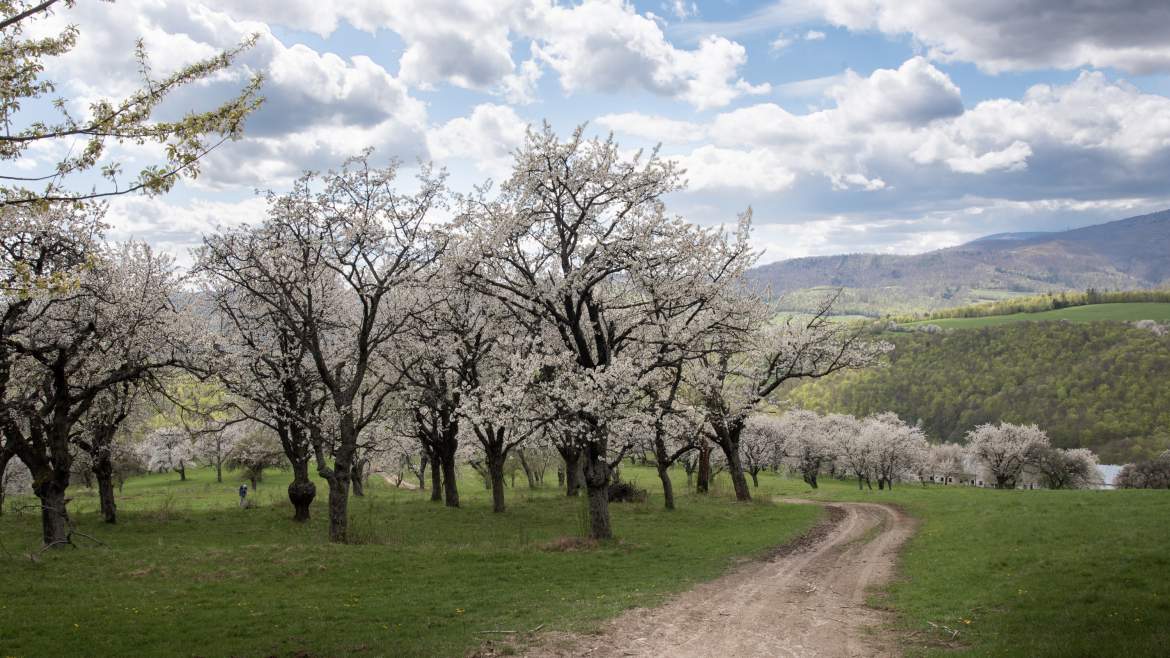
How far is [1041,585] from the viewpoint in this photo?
46.8ft

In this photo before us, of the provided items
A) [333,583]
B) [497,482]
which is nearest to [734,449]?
[497,482]

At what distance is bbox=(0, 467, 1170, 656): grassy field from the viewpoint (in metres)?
11.5

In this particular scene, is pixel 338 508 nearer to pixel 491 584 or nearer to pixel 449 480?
pixel 491 584

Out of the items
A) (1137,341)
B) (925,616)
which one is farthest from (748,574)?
(1137,341)

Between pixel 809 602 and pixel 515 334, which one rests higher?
pixel 515 334

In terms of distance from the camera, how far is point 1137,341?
147m

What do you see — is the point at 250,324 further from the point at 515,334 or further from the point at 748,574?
the point at 748,574

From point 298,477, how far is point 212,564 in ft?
41.4

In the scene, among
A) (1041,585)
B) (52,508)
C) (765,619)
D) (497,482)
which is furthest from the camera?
(497,482)

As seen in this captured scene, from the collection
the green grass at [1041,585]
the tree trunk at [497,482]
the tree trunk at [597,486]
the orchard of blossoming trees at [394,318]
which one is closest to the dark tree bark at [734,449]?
the orchard of blossoming trees at [394,318]

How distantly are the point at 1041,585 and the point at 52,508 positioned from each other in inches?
1120

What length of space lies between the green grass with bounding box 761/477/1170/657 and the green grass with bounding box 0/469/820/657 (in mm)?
5671

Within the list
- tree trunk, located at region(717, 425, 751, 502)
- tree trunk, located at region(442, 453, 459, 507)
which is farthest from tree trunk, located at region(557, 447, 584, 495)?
tree trunk, located at region(717, 425, 751, 502)

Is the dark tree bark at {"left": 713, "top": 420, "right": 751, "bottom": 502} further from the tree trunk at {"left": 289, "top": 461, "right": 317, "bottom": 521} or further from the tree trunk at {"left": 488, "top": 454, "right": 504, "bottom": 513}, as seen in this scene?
the tree trunk at {"left": 289, "top": 461, "right": 317, "bottom": 521}
